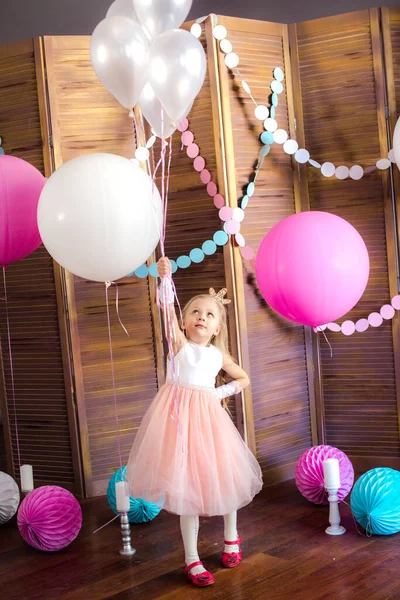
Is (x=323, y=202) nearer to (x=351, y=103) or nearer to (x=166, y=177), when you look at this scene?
(x=351, y=103)

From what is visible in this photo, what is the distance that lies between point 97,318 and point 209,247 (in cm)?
61

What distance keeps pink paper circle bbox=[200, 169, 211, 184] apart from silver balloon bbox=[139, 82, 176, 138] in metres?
0.72

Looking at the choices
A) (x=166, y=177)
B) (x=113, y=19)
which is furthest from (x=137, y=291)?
(x=113, y=19)

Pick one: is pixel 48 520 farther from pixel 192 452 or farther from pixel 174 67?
pixel 174 67

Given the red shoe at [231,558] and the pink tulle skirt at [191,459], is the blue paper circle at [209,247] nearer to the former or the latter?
the pink tulle skirt at [191,459]

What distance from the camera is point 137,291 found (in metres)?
3.58

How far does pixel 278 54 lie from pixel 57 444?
80.8 inches

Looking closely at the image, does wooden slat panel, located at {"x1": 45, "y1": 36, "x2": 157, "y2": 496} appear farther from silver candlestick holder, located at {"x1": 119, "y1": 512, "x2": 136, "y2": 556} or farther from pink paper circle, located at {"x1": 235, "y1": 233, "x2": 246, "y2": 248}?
silver candlestick holder, located at {"x1": 119, "y1": 512, "x2": 136, "y2": 556}

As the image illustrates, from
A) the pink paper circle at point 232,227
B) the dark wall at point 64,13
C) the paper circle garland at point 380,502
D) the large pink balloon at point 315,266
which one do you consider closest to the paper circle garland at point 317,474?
the paper circle garland at point 380,502

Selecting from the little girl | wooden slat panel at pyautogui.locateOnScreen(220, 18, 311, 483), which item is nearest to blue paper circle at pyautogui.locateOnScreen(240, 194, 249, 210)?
wooden slat panel at pyautogui.locateOnScreen(220, 18, 311, 483)

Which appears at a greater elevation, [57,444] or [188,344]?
[188,344]

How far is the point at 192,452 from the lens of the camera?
8.63 feet

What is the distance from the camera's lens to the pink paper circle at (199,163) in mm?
3427

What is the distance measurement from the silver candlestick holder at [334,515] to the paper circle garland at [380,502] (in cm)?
10
